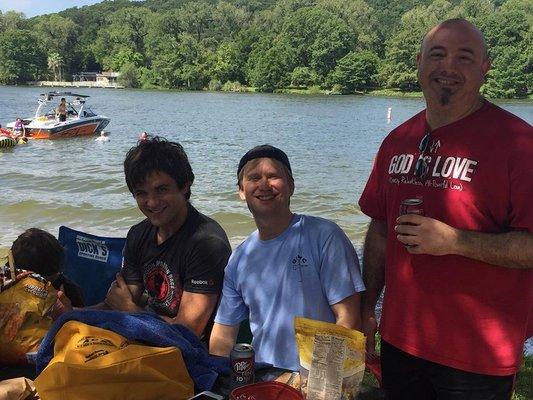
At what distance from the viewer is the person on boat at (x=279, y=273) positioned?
8.52 feet

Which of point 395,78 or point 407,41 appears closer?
point 395,78

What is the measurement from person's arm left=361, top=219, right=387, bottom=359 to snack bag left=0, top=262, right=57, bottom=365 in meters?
1.48

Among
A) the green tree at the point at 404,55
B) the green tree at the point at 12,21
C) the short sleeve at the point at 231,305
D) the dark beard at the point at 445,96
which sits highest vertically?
the green tree at the point at 12,21

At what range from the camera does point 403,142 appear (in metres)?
2.44

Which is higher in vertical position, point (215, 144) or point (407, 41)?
point (407, 41)

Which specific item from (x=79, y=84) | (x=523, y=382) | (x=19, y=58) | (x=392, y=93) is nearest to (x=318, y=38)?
(x=392, y=93)

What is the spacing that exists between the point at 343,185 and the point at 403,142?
14078 mm

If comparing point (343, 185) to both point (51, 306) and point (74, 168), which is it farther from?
point (51, 306)

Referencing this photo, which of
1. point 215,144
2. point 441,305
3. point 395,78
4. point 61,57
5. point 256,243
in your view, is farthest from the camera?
point 61,57

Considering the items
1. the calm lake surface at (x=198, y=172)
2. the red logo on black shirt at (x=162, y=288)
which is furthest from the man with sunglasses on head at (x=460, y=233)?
the calm lake surface at (x=198, y=172)

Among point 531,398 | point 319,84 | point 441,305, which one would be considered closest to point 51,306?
point 441,305

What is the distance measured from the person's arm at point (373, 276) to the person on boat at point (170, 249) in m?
0.77

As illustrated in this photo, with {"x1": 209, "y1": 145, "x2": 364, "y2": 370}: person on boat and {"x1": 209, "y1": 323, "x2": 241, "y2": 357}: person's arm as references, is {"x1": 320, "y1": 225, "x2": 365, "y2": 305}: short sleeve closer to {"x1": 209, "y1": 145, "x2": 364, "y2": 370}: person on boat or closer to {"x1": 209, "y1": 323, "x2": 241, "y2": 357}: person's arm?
{"x1": 209, "y1": 145, "x2": 364, "y2": 370}: person on boat

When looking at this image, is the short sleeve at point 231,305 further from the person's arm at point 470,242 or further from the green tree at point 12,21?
the green tree at point 12,21
